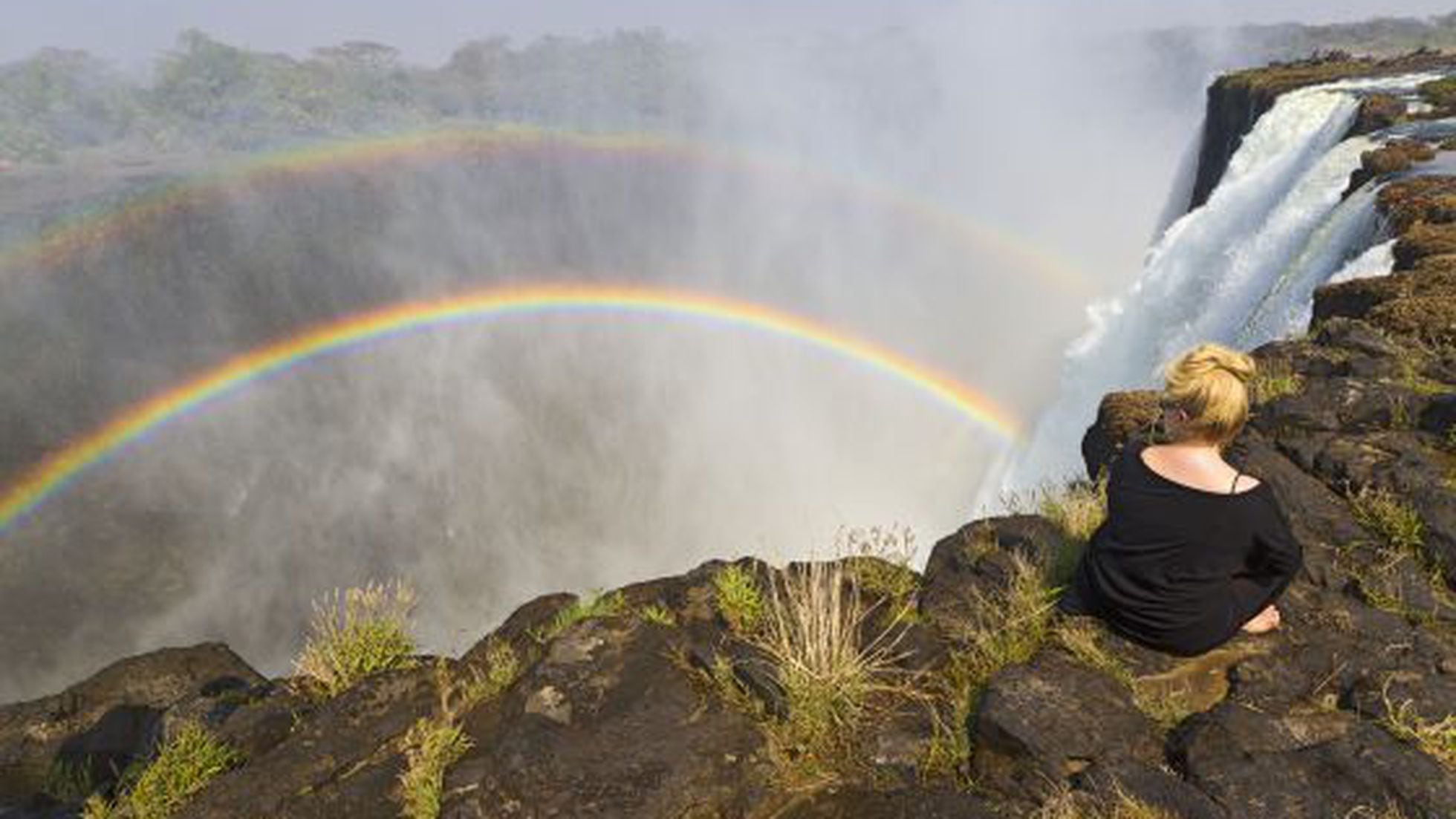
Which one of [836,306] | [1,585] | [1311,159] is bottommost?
[1311,159]

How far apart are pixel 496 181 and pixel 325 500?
221ft

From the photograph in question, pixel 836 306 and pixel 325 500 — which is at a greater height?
pixel 836 306

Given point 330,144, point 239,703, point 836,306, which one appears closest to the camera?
point 239,703

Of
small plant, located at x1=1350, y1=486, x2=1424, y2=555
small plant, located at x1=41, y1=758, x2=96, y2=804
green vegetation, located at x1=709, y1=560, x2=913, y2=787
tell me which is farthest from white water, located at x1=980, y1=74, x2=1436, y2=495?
small plant, located at x1=41, y1=758, x2=96, y2=804

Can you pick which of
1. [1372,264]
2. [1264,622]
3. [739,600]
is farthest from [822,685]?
[1372,264]

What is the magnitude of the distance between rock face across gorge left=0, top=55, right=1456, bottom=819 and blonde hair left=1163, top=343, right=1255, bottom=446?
0.20 metres

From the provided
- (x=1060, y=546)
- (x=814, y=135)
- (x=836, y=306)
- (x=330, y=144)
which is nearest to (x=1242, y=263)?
(x=1060, y=546)

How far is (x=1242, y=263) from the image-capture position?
62.4 feet

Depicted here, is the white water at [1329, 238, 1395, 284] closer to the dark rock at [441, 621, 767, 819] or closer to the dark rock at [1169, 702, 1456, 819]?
the dark rock at [1169, 702, 1456, 819]

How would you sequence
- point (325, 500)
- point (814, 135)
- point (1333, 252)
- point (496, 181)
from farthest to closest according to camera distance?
point (814, 135) → point (496, 181) → point (325, 500) → point (1333, 252)

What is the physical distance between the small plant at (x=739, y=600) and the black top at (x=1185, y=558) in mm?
2222

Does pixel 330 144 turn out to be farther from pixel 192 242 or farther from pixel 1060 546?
pixel 1060 546

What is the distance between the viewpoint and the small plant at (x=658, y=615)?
6.03 m

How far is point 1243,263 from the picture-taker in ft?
62.5
